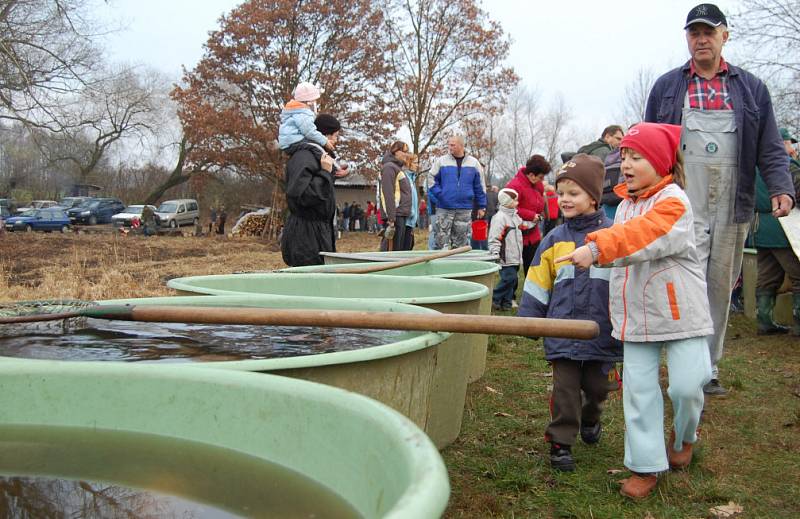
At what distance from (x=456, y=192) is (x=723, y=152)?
18.1ft

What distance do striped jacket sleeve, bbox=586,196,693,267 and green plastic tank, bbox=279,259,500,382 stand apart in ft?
3.48

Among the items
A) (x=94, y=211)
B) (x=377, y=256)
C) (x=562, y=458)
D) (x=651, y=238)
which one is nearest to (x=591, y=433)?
(x=562, y=458)

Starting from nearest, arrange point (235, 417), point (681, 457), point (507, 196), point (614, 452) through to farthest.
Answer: point (235, 417) → point (681, 457) → point (614, 452) → point (507, 196)

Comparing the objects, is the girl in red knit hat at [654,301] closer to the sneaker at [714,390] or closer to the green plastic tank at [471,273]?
the green plastic tank at [471,273]

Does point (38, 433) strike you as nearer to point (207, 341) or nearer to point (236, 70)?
point (207, 341)

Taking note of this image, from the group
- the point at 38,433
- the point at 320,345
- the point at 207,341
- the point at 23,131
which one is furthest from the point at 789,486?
the point at 23,131

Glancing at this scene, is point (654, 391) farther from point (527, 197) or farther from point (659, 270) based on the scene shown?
point (527, 197)

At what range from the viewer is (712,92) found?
151 inches

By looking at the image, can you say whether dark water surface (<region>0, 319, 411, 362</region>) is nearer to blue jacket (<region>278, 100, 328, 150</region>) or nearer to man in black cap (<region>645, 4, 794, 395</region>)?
man in black cap (<region>645, 4, 794, 395</region>)

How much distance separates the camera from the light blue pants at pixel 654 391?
2.86 m

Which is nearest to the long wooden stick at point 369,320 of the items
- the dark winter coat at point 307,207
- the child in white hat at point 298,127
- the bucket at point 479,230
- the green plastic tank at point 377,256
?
the dark winter coat at point 307,207

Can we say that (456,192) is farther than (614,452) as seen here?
Yes

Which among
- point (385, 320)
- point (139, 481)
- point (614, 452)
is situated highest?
point (385, 320)

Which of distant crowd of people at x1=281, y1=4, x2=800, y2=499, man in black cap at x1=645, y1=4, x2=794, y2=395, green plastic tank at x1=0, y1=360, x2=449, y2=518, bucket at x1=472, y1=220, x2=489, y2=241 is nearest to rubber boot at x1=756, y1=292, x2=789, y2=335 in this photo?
distant crowd of people at x1=281, y1=4, x2=800, y2=499
